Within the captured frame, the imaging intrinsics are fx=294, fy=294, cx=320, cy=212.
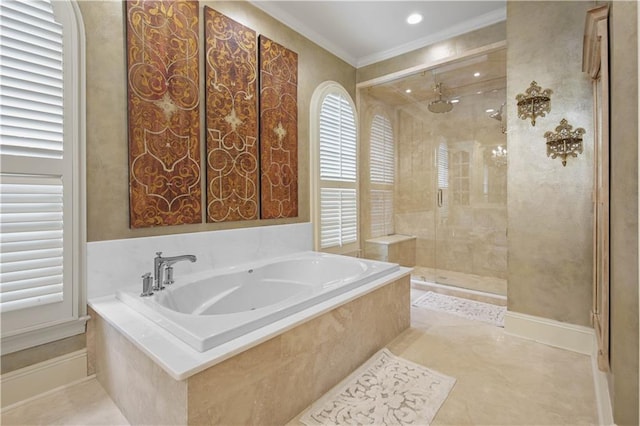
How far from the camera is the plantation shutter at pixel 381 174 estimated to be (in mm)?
3975

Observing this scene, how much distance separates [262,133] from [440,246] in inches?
112

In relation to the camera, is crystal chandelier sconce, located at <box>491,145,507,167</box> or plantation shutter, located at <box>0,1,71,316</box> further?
crystal chandelier sconce, located at <box>491,145,507,167</box>

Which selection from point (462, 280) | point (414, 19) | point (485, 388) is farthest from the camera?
point (462, 280)

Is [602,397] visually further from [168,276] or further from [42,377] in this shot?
[42,377]

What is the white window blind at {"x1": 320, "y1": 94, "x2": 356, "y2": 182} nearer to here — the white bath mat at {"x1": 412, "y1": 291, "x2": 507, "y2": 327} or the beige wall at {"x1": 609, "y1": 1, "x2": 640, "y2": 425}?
the white bath mat at {"x1": 412, "y1": 291, "x2": 507, "y2": 327}

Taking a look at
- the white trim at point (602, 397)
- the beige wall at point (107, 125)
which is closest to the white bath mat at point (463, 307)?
→ the white trim at point (602, 397)

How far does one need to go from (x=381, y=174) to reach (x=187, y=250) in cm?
282

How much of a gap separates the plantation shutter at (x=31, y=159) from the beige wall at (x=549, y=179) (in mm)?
3013

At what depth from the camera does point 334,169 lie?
331 centimetres

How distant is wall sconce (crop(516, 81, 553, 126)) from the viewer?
2.17 metres

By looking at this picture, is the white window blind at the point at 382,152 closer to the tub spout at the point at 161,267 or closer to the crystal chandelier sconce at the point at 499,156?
the crystal chandelier sconce at the point at 499,156

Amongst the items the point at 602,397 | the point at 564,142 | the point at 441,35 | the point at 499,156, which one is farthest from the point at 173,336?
the point at 499,156

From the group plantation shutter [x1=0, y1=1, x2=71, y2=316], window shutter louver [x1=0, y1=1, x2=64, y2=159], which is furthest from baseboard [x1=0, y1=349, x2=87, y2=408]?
window shutter louver [x1=0, y1=1, x2=64, y2=159]

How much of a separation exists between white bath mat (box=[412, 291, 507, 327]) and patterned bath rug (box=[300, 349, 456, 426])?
3.70ft
